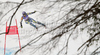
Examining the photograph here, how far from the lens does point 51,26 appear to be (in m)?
1.48

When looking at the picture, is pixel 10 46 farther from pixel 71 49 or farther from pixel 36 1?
pixel 71 49

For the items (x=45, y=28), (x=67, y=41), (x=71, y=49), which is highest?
(x=45, y=28)

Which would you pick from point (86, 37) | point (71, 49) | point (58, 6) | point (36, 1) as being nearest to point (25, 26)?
point (36, 1)

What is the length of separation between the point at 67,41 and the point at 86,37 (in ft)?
0.91

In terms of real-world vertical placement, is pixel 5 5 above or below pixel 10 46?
above

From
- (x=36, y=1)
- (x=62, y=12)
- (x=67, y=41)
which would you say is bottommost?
(x=67, y=41)

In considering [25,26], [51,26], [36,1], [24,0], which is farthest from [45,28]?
[24,0]

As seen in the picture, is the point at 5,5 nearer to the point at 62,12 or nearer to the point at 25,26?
the point at 25,26

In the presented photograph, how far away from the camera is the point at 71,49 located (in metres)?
1.49

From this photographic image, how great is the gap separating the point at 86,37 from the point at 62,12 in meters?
0.49

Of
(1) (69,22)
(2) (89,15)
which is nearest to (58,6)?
(1) (69,22)

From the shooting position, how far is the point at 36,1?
58.9 inches

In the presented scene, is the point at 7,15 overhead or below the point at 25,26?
overhead

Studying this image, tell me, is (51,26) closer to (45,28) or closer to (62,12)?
(45,28)
